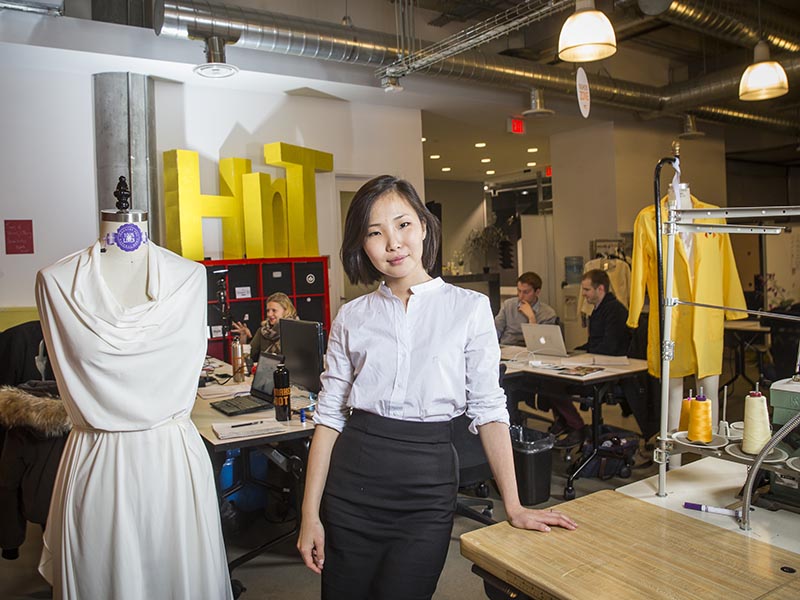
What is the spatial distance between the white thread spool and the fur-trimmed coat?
2.72 meters

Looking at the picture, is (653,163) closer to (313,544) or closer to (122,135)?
(122,135)

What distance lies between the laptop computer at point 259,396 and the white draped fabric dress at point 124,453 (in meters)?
1.24

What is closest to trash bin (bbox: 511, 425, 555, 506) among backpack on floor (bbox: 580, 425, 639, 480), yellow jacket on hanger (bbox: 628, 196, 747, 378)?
backpack on floor (bbox: 580, 425, 639, 480)

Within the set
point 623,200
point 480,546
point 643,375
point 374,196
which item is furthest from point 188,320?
point 623,200

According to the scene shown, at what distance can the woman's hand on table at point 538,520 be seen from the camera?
5.37 ft

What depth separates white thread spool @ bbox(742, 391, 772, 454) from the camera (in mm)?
1737

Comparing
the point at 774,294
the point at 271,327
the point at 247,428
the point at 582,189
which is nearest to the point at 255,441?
the point at 247,428

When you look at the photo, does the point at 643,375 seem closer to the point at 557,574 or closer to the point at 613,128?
the point at 557,574

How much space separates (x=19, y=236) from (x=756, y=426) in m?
5.95

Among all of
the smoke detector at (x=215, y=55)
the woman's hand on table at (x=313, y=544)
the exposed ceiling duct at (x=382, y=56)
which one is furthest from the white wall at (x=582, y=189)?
the woman's hand on table at (x=313, y=544)

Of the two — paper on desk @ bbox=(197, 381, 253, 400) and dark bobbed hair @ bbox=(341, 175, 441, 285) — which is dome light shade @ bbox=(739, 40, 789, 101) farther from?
dark bobbed hair @ bbox=(341, 175, 441, 285)

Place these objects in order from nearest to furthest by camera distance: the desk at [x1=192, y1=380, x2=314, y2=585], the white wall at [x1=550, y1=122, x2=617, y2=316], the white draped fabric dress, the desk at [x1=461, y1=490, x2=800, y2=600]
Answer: the desk at [x1=461, y1=490, x2=800, y2=600] → the white draped fabric dress → the desk at [x1=192, y1=380, x2=314, y2=585] → the white wall at [x1=550, y1=122, x2=617, y2=316]

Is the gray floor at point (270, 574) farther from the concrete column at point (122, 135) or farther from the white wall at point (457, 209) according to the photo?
the white wall at point (457, 209)

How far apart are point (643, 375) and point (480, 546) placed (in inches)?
146
